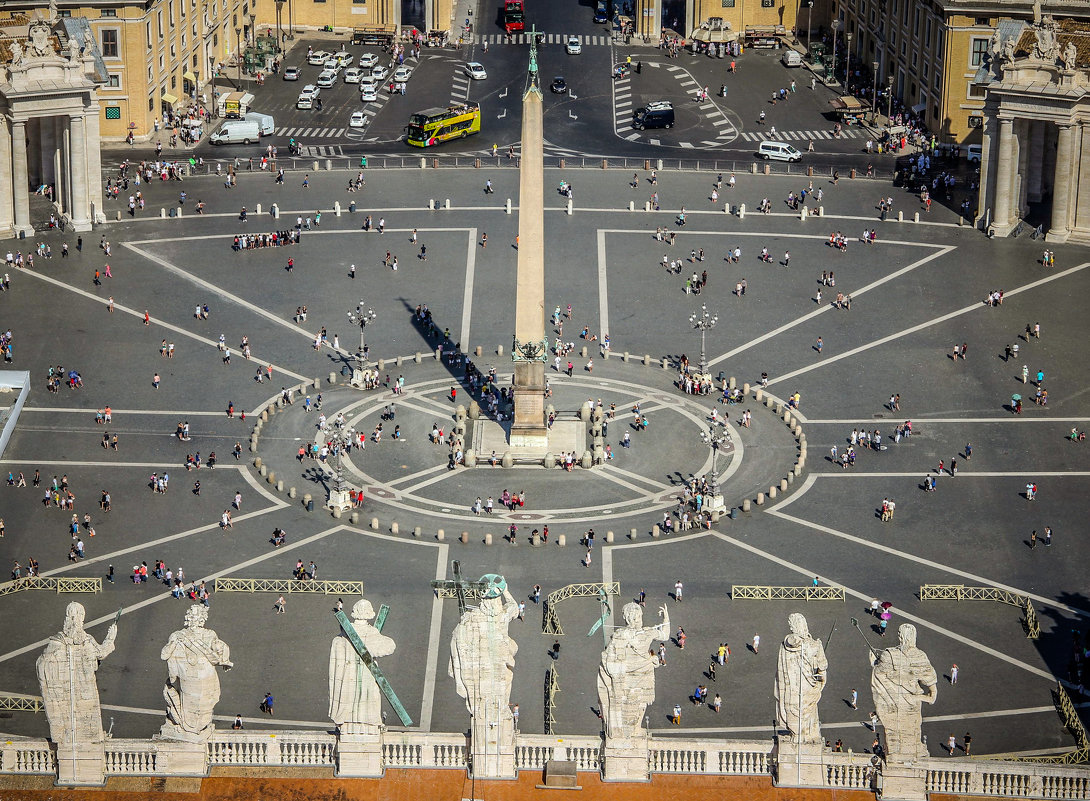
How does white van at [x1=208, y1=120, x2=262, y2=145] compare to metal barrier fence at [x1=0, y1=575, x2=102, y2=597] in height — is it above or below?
above

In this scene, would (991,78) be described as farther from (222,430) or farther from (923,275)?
(222,430)

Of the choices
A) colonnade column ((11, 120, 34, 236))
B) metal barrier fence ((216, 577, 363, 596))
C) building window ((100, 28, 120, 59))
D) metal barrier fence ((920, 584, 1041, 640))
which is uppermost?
building window ((100, 28, 120, 59))

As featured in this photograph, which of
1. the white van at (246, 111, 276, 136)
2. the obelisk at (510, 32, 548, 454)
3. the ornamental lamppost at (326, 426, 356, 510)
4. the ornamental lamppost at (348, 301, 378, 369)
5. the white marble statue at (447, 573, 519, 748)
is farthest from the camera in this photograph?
the white van at (246, 111, 276, 136)

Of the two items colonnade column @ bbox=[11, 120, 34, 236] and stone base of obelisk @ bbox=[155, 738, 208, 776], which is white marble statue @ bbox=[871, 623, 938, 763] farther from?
colonnade column @ bbox=[11, 120, 34, 236]

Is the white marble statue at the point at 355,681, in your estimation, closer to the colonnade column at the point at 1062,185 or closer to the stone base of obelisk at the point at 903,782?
the stone base of obelisk at the point at 903,782

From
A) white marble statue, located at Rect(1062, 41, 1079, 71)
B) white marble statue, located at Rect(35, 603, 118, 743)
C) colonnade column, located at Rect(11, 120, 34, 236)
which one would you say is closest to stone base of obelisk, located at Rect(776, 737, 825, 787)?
white marble statue, located at Rect(35, 603, 118, 743)

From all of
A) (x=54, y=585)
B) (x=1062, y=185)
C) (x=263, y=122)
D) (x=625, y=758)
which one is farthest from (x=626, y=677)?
(x=263, y=122)

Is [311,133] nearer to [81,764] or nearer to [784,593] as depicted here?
[784,593]
